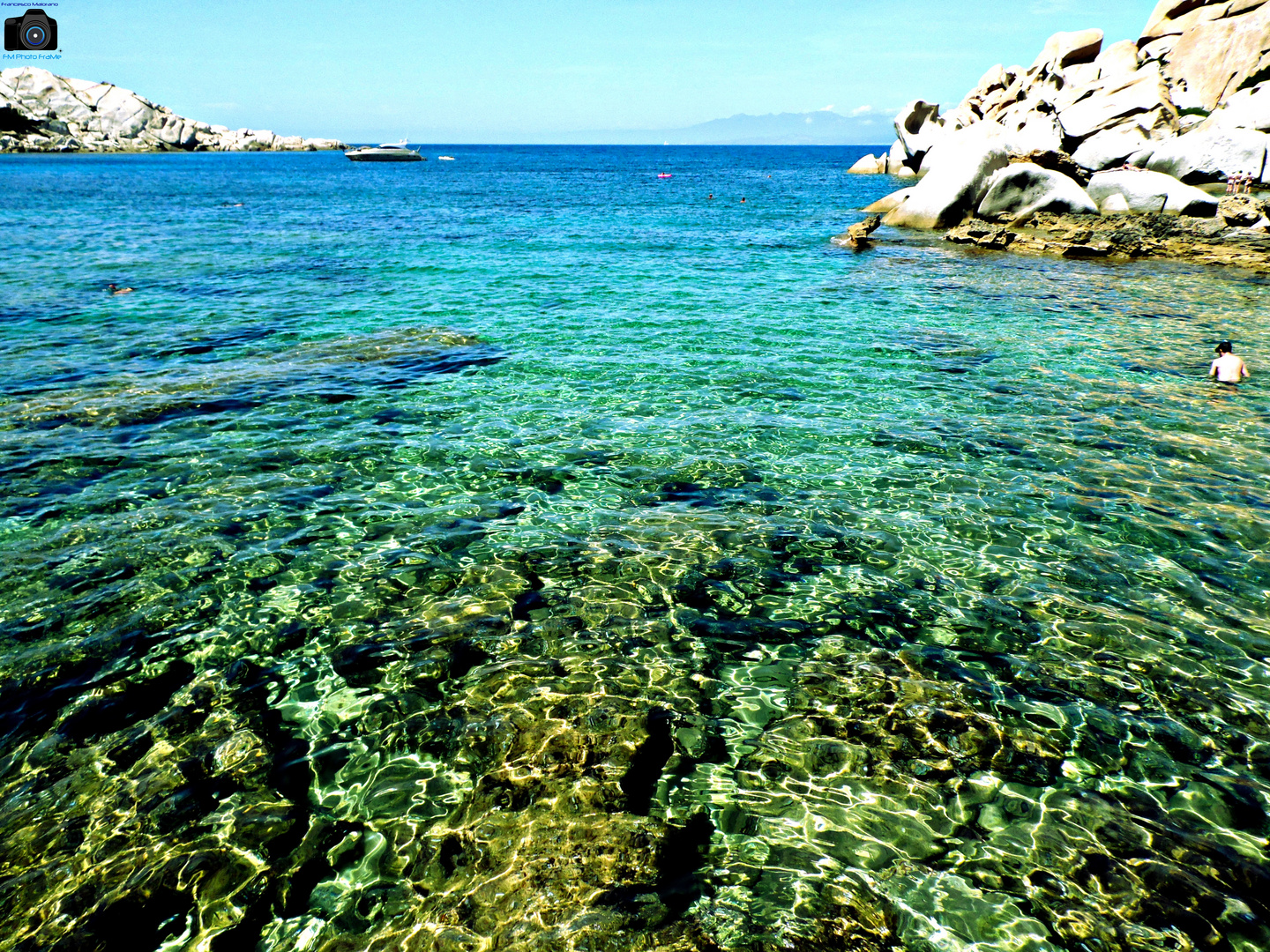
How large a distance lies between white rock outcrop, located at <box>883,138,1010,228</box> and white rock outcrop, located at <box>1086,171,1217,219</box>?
190 inches

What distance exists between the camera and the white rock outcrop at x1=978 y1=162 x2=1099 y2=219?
3397cm

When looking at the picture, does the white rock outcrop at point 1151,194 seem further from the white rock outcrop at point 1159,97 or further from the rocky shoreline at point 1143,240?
the white rock outcrop at point 1159,97

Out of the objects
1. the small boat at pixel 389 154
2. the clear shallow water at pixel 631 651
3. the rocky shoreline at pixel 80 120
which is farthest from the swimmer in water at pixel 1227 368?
the rocky shoreline at pixel 80 120

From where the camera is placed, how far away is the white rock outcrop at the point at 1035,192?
3397 centimetres

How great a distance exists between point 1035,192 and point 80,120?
662 feet

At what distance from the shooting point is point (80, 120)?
159500 millimetres

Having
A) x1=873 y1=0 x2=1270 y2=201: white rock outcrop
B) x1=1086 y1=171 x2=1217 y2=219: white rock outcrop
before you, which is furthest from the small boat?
x1=1086 y1=171 x2=1217 y2=219: white rock outcrop

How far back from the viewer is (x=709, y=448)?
11.1 meters

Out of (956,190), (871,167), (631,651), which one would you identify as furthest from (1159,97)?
(631,651)

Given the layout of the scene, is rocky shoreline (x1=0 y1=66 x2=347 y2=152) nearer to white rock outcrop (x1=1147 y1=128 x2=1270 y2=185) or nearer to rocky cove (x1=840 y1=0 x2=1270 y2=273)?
rocky cove (x1=840 y1=0 x2=1270 y2=273)

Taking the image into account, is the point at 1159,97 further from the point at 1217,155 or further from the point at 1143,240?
the point at 1143,240

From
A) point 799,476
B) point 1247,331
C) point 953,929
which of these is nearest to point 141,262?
point 799,476

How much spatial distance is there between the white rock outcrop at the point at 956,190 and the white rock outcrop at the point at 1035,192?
89cm

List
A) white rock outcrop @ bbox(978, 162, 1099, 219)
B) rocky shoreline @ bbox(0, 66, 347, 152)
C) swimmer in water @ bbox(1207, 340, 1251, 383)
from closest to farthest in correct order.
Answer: swimmer in water @ bbox(1207, 340, 1251, 383), white rock outcrop @ bbox(978, 162, 1099, 219), rocky shoreline @ bbox(0, 66, 347, 152)
